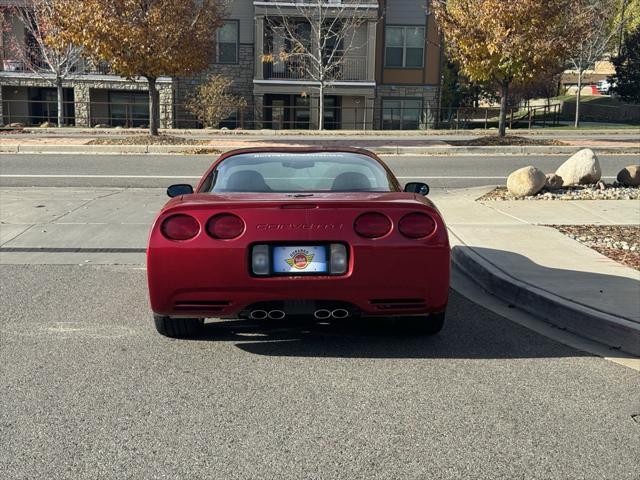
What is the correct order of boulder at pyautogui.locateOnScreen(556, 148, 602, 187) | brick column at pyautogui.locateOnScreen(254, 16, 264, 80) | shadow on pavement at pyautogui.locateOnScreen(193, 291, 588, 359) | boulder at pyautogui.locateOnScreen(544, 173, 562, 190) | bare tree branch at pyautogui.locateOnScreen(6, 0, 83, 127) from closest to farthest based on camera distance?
shadow on pavement at pyautogui.locateOnScreen(193, 291, 588, 359) < boulder at pyautogui.locateOnScreen(544, 173, 562, 190) < boulder at pyautogui.locateOnScreen(556, 148, 602, 187) < bare tree branch at pyautogui.locateOnScreen(6, 0, 83, 127) < brick column at pyautogui.locateOnScreen(254, 16, 264, 80)

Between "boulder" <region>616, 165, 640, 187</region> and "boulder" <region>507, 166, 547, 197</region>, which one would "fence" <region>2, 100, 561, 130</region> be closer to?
"boulder" <region>616, 165, 640, 187</region>

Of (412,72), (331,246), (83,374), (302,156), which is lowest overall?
(83,374)

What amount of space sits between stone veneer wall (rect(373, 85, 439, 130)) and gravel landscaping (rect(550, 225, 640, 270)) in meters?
27.8

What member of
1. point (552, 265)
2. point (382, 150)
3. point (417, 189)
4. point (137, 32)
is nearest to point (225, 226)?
point (417, 189)

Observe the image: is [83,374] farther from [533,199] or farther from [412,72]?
[412,72]

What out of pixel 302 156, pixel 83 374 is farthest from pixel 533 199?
pixel 83 374

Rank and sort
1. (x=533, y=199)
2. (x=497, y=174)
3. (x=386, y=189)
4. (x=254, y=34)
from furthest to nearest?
1. (x=254, y=34)
2. (x=497, y=174)
3. (x=533, y=199)
4. (x=386, y=189)

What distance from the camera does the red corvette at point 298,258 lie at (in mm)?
4797

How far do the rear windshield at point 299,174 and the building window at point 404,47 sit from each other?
104 ft

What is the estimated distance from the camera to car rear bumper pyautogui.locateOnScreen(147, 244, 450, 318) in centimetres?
480

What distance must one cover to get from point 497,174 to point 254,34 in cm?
2172

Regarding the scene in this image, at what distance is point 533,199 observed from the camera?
1183 cm

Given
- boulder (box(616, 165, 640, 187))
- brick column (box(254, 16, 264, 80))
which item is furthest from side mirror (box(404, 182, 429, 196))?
brick column (box(254, 16, 264, 80))

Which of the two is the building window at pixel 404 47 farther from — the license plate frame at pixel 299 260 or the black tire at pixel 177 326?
the license plate frame at pixel 299 260
